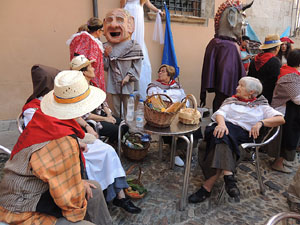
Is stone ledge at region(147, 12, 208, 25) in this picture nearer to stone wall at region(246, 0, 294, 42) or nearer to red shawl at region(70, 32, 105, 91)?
stone wall at region(246, 0, 294, 42)

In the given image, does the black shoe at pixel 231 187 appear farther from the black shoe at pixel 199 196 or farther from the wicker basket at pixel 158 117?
the wicker basket at pixel 158 117

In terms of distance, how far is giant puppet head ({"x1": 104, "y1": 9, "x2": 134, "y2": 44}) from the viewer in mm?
3605

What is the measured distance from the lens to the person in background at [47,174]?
129cm

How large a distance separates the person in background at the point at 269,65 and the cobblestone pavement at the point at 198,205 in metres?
1.19

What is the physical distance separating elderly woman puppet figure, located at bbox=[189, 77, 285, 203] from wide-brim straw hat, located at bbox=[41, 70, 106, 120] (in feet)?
5.00

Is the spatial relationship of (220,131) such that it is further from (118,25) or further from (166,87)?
(118,25)

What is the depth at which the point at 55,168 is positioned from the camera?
128 centimetres

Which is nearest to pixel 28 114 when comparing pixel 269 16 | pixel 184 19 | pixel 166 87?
pixel 166 87

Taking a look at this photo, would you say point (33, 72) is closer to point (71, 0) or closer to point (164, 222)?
point (164, 222)

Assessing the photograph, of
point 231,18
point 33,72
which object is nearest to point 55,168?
point 33,72

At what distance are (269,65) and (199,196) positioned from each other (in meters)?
2.16

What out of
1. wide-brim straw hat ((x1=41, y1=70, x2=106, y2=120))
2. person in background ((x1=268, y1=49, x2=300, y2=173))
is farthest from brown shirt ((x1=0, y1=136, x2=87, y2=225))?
person in background ((x1=268, y1=49, x2=300, y2=173))

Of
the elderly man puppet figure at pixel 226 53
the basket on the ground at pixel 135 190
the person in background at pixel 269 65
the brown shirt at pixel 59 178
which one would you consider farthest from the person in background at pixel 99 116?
the person in background at pixel 269 65

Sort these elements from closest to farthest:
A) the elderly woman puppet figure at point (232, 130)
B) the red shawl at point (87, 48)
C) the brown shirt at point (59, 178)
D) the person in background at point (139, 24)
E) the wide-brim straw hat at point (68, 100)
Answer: the brown shirt at point (59, 178)
the wide-brim straw hat at point (68, 100)
the elderly woman puppet figure at point (232, 130)
the red shawl at point (87, 48)
the person in background at point (139, 24)
